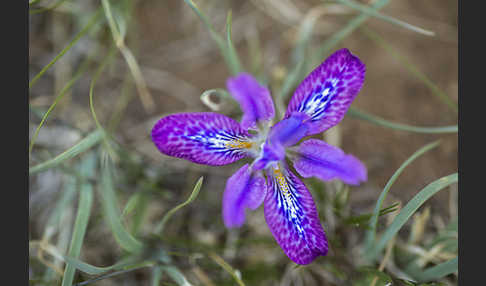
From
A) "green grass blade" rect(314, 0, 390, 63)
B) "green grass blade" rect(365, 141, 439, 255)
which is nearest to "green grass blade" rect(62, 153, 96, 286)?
"green grass blade" rect(365, 141, 439, 255)

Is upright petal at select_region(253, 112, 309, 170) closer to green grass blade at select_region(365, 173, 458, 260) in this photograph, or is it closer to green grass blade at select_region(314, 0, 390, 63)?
green grass blade at select_region(365, 173, 458, 260)

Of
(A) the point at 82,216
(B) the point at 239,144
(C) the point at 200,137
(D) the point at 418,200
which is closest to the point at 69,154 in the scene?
(A) the point at 82,216

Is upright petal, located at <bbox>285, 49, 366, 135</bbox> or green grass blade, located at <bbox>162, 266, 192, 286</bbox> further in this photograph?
green grass blade, located at <bbox>162, 266, 192, 286</bbox>

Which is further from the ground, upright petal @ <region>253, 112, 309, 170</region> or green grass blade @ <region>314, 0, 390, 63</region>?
green grass blade @ <region>314, 0, 390, 63</region>

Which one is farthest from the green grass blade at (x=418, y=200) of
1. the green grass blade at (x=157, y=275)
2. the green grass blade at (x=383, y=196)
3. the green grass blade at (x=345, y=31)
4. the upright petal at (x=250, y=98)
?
the green grass blade at (x=157, y=275)

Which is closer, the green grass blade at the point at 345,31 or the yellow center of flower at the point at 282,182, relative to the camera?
the yellow center of flower at the point at 282,182

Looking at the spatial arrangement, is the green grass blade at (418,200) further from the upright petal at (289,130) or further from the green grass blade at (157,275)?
the green grass blade at (157,275)
